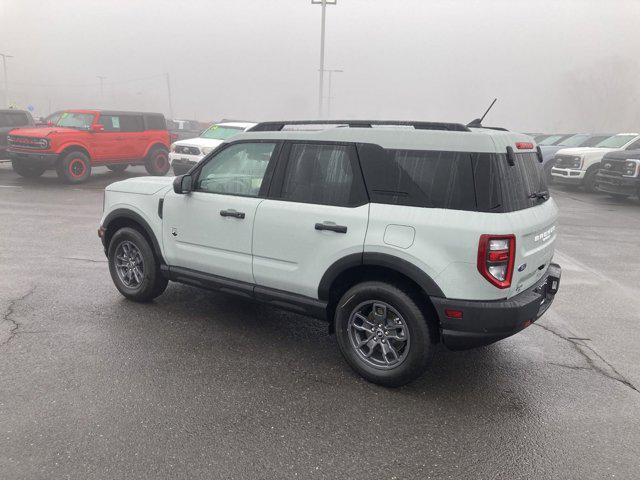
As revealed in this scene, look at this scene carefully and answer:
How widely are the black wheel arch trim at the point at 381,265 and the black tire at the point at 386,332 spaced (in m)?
0.16

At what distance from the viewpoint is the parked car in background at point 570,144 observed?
57.7 ft

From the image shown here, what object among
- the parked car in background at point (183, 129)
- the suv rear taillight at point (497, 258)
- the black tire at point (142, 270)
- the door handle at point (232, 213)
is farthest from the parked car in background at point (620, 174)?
the parked car in background at point (183, 129)

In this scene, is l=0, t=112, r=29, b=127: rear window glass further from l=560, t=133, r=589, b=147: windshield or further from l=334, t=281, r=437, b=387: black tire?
l=560, t=133, r=589, b=147: windshield

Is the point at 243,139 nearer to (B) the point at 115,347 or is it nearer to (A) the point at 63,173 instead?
(B) the point at 115,347

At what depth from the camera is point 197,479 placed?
2.63 m

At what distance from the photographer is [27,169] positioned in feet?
47.2

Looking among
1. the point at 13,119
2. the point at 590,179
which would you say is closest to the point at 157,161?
the point at 13,119

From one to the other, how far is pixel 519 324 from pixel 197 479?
7.28 feet

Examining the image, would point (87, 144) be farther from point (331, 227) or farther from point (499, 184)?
point (499, 184)

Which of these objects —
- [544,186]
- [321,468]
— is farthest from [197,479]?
[544,186]

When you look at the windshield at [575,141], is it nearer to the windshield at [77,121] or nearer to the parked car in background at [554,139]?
the parked car in background at [554,139]

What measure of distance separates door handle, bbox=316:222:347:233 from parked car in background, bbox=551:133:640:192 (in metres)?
14.8

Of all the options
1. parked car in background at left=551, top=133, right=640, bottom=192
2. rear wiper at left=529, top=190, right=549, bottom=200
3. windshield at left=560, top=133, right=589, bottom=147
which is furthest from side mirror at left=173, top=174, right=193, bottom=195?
windshield at left=560, top=133, right=589, bottom=147

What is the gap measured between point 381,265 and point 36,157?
12.8m
